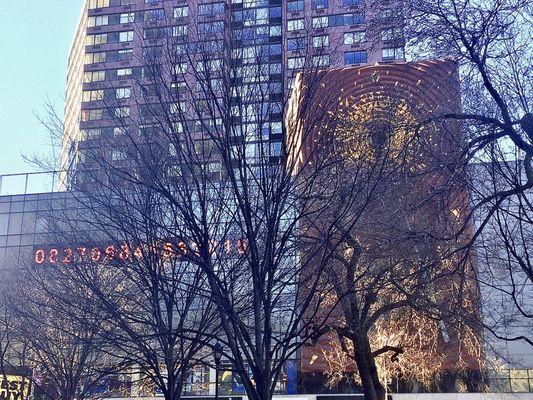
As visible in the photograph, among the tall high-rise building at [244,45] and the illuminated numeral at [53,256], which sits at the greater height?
the tall high-rise building at [244,45]

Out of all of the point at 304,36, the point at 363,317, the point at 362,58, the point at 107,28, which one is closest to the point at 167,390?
the point at 363,317

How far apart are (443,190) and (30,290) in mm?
20229

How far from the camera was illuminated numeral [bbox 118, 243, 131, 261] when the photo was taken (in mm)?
12627

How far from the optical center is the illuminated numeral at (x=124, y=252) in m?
12.6

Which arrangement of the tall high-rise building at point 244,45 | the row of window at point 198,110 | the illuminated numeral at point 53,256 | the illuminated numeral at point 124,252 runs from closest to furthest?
the row of window at point 198,110 → the tall high-rise building at point 244,45 → the illuminated numeral at point 124,252 → the illuminated numeral at point 53,256

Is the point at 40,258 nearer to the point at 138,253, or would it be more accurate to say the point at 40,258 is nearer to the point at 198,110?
the point at 138,253

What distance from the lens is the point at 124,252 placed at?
12633 mm

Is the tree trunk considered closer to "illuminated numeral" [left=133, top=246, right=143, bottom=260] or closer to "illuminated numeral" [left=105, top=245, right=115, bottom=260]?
"illuminated numeral" [left=133, top=246, right=143, bottom=260]

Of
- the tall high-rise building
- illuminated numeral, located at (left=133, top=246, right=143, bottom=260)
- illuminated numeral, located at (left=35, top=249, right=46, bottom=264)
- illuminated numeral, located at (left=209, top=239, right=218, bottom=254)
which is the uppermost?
illuminated numeral, located at (left=35, top=249, right=46, bottom=264)

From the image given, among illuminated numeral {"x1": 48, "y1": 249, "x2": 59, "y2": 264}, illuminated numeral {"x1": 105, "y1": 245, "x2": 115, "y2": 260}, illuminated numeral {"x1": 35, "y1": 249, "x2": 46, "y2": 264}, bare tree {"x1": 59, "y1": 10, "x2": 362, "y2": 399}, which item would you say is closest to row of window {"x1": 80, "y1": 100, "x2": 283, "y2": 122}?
bare tree {"x1": 59, "y1": 10, "x2": 362, "y2": 399}

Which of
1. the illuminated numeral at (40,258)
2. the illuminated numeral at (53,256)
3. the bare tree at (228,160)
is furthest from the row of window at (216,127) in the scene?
the illuminated numeral at (40,258)

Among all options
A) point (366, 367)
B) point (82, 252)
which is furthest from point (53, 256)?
point (366, 367)

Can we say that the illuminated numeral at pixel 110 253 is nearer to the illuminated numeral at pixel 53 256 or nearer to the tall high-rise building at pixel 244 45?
the tall high-rise building at pixel 244 45

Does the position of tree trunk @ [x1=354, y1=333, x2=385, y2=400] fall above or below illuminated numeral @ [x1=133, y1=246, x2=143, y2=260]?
below
